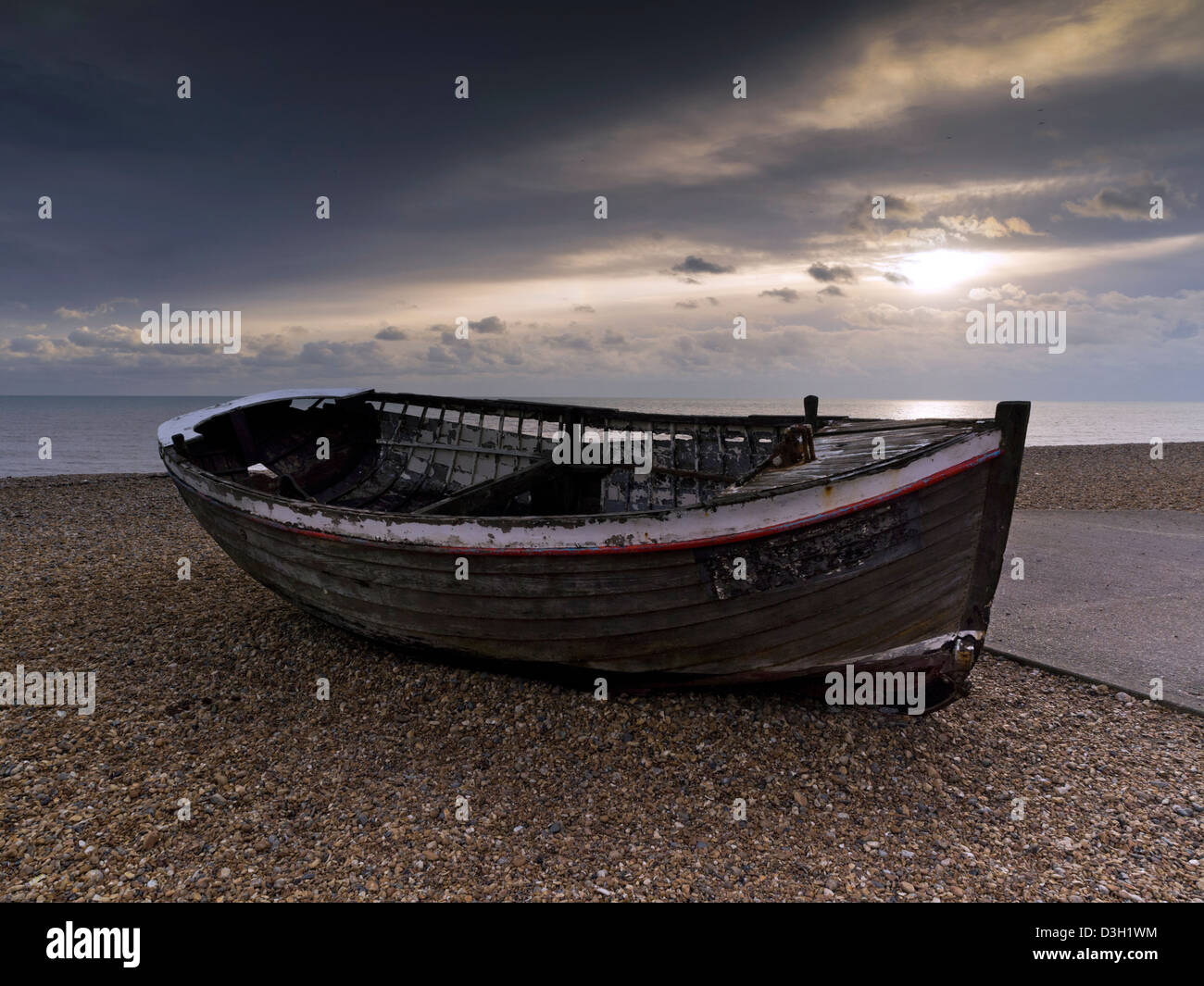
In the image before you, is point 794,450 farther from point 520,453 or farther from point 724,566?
point 520,453

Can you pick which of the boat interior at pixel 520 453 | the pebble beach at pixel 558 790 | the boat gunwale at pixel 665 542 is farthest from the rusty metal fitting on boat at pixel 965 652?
the boat interior at pixel 520 453

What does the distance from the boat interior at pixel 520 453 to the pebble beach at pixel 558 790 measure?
188 centimetres

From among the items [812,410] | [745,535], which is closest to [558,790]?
[745,535]

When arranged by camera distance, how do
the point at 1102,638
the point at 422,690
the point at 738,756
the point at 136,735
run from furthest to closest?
the point at 1102,638 < the point at 422,690 < the point at 136,735 < the point at 738,756

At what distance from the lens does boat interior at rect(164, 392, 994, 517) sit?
562 cm

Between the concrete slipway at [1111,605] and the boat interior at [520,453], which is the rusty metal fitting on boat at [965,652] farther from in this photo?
the concrete slipway at [1111,605]

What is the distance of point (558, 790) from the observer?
4859mm

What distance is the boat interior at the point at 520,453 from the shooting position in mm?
5617

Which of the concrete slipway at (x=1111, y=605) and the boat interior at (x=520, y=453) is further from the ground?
the boat interior at (x=520, y=453)

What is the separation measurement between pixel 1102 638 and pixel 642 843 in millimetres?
5950

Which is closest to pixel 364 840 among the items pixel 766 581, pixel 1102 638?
pixel 766 581

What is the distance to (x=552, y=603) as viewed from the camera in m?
5.24
